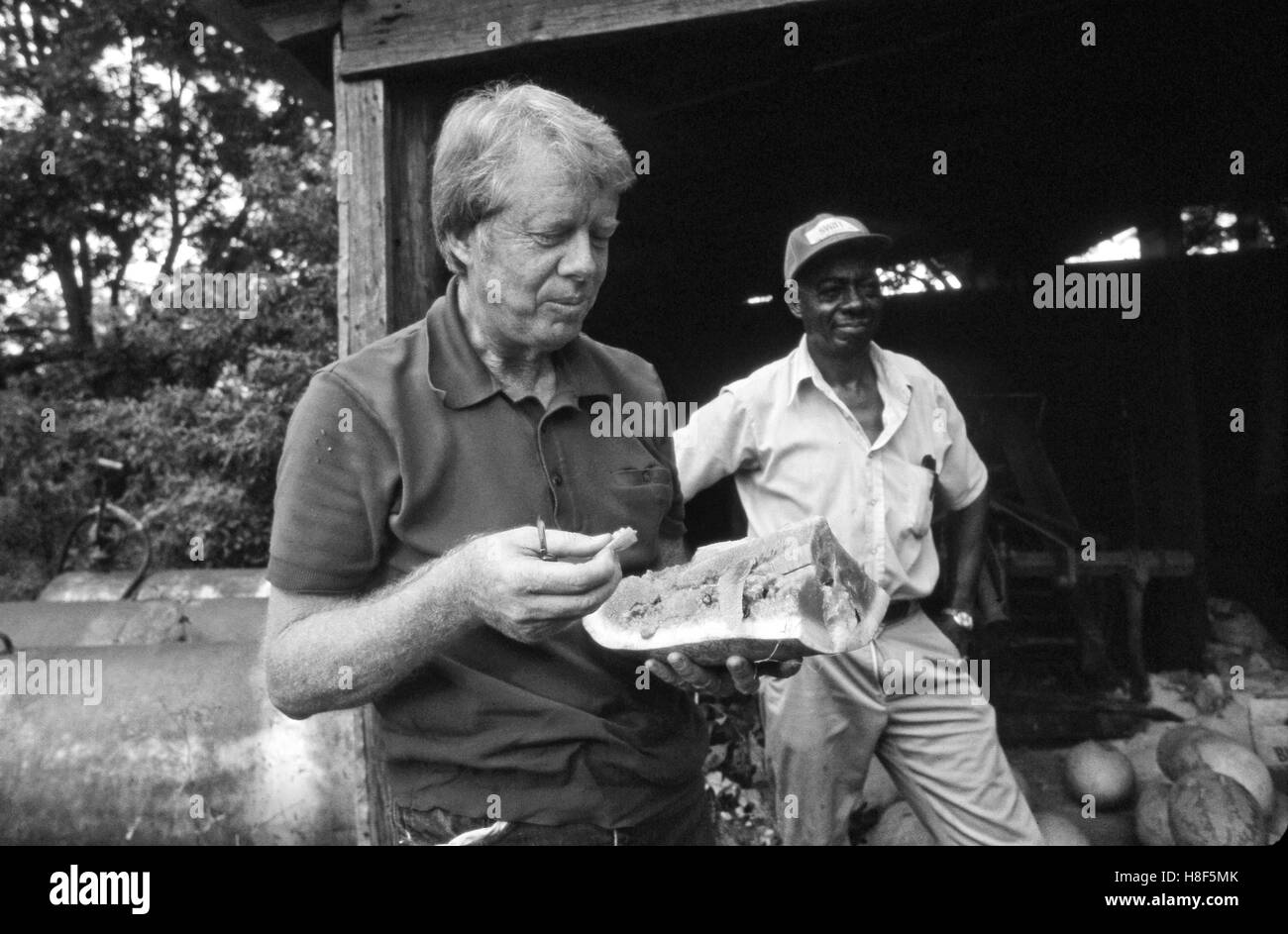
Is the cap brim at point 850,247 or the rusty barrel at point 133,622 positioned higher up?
the cap brim at point 850,247

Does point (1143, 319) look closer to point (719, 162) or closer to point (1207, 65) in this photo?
point (1207, 65)

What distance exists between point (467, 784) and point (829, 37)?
14.3 ft

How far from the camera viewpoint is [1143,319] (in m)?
7.26

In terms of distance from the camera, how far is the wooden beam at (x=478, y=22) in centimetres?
374

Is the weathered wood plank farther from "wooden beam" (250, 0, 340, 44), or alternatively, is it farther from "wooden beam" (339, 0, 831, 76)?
"wooden beam" (250, 0, 340, 44)

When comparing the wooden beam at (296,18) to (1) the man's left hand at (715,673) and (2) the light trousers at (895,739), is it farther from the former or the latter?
(1) the man's left hand at (715,673)

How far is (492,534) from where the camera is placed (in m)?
1.79

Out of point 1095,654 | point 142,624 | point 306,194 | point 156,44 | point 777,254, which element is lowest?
point 1095,654

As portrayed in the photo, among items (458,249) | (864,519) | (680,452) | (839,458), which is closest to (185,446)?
(680,452)

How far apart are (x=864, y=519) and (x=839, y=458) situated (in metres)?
0.23

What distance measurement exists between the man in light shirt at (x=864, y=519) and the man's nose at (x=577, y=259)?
1.57 metres

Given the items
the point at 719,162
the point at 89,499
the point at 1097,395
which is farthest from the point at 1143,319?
the point at 89,499

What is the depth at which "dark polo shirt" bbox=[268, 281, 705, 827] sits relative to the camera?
1.85 metres

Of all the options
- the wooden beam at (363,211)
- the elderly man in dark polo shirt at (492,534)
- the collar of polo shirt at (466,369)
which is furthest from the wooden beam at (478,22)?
the collar of polo shirt at (466,369)
